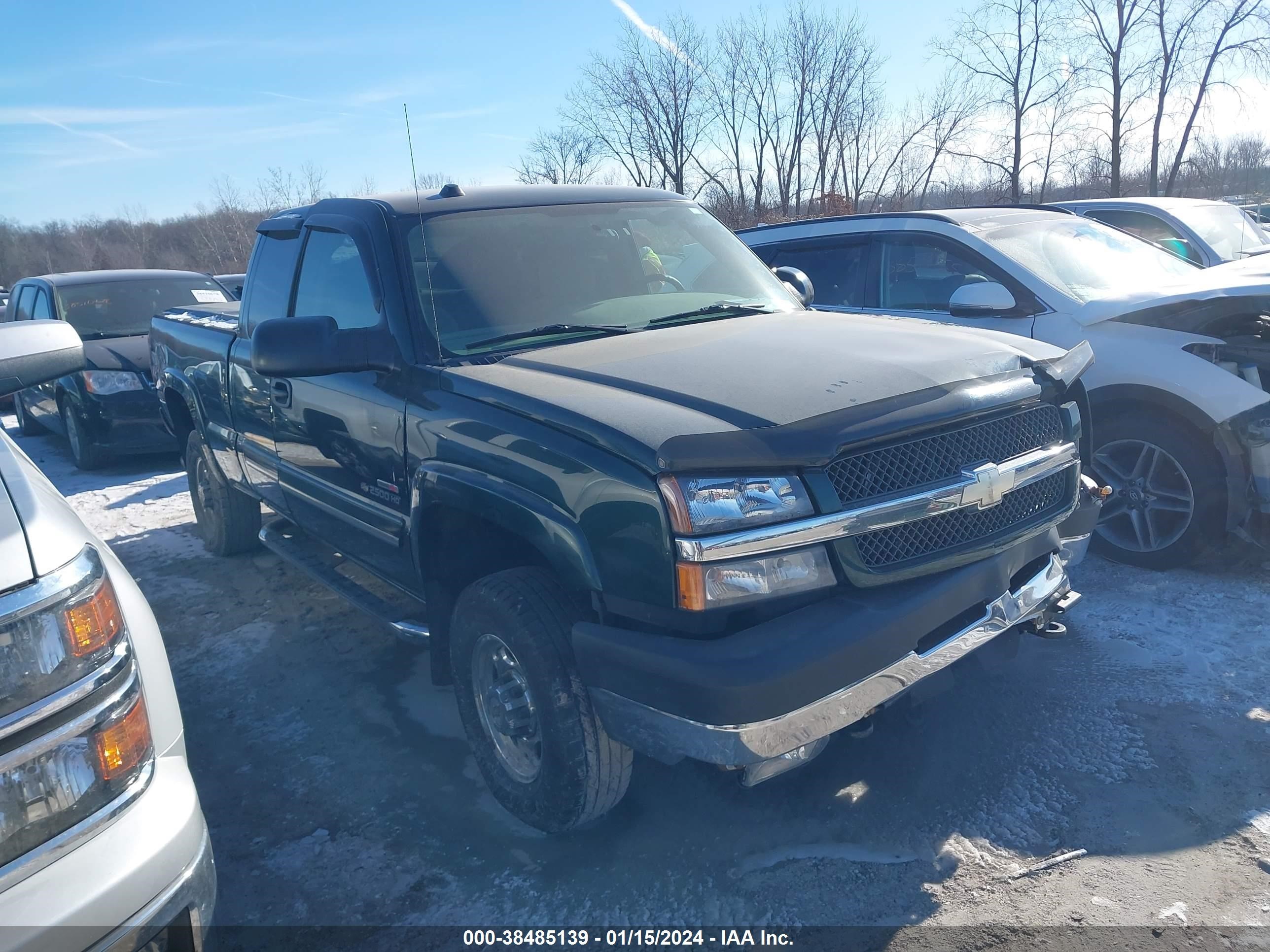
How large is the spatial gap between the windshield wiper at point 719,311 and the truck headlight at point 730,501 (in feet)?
4.40

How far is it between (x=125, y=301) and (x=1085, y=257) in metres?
9.06

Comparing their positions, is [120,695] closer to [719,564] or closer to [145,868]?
[145,868]

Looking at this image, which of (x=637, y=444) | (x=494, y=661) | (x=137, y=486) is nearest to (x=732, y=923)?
(x=494, y=661)

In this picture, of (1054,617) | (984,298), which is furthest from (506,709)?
(984,298)

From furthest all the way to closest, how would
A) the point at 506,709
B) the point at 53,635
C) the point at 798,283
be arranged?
the point at 798,283 → the point at 506,709 → the point at 53,635

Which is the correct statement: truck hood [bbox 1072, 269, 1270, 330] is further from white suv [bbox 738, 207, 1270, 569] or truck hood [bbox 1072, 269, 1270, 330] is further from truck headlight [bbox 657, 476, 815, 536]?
truck headlight [bbox 657, 476, 815, 536]

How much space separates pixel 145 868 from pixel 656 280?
9.27 ft

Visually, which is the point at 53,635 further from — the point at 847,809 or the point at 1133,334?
the point at 1133,334

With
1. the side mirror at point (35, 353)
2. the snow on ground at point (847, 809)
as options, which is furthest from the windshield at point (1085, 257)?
the side mirror at point (35, 353)

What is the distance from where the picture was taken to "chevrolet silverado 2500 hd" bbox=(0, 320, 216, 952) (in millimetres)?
1540

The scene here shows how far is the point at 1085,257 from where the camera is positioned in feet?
17.8

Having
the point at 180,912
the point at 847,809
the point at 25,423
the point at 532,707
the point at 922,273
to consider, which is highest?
the point at 922,273

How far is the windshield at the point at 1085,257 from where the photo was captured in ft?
16.7

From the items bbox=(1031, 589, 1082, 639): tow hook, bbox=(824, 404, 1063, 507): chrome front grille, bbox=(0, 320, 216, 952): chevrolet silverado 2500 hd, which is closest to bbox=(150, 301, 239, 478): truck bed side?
bbox=(0, 320, 216, 952): chevrolet silverado 2500 hd
